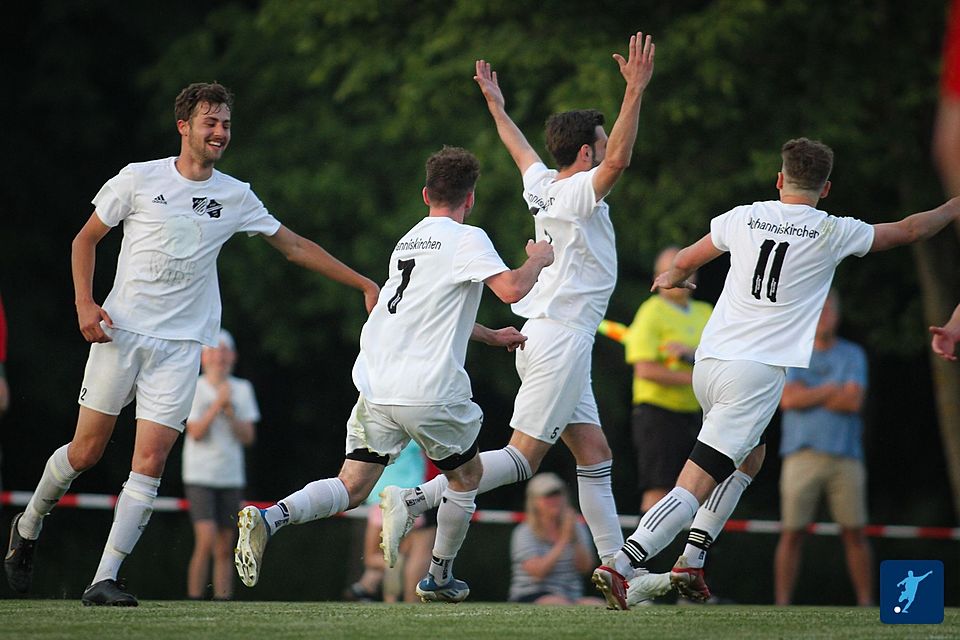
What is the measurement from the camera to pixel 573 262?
857cm

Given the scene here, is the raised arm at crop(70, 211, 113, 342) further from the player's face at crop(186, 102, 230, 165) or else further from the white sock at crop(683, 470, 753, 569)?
the white sock at crop(683, 470, 753, 569)

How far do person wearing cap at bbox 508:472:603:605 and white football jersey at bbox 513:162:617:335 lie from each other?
10.1 ft

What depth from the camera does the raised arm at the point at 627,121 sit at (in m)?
7.89

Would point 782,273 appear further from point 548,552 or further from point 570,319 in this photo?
point 548,552

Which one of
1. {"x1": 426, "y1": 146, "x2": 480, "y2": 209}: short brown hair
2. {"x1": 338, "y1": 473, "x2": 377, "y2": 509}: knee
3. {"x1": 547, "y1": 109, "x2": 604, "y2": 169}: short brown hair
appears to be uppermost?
{"x1": 547, "y1": 109, "x2": 604, "y2": 169}: short brown hair

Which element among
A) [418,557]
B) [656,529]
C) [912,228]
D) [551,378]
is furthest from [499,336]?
[418,557]

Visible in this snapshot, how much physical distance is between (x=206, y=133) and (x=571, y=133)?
6.61 feet

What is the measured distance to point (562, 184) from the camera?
8.55 meters

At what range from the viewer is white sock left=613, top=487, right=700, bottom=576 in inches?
301

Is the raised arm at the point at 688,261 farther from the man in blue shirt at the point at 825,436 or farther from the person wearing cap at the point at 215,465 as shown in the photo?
the person wearing cap at the point at 215,465

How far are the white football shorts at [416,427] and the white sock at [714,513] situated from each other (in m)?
1.31

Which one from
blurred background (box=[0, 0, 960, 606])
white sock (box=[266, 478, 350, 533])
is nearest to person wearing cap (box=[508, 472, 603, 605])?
white sock (box=[266, 478, 350, 533])

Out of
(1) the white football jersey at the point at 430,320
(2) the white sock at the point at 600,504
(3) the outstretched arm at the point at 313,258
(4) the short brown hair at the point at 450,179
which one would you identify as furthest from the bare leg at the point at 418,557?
(4) the short brown hair at the point at 450,179

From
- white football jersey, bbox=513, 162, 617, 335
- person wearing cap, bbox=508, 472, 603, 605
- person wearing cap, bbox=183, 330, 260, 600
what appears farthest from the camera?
person wearing cap, bbox=183, 330, 260, 600
